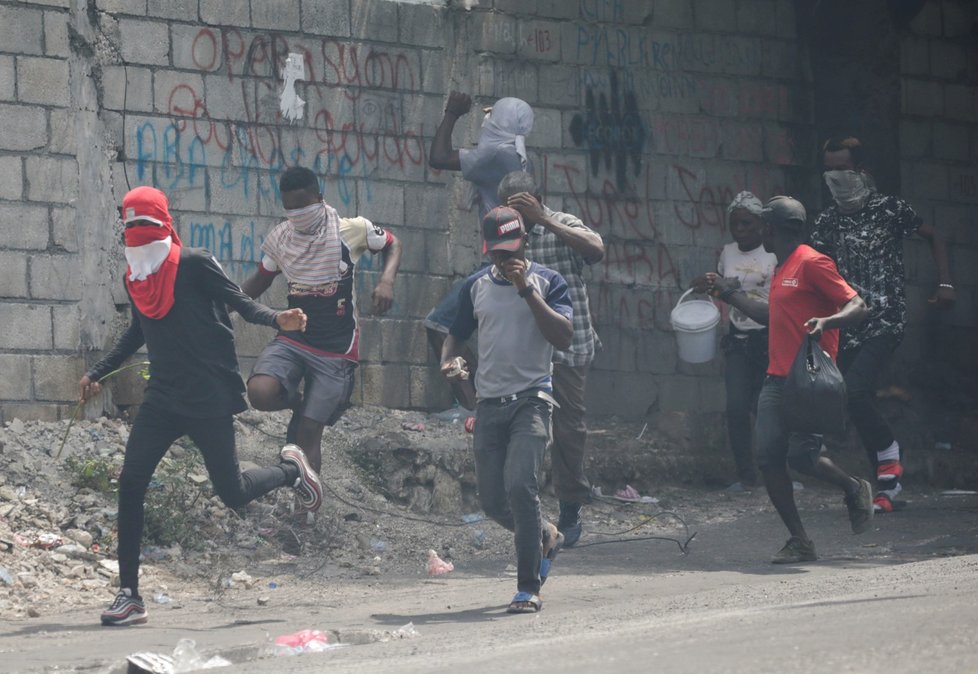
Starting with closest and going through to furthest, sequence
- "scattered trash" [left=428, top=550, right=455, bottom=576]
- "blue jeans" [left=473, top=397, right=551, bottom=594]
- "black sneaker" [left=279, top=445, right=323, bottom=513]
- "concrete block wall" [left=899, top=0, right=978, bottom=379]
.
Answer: "blue jeans" [left=473, top=397, right=551, bottom=594], "black sneaker" [left=279, top=445, right=323, bottom=513], "scattered trash" [left=428, top=550, right=455, bottom=576], "concrete block wall" [left=899, top=0, right=978, bottom=379]

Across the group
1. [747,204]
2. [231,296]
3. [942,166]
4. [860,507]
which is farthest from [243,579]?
[942,166]

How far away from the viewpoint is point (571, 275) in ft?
27.7

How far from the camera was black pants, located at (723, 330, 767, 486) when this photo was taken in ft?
32.9

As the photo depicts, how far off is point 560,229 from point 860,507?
2.02 m

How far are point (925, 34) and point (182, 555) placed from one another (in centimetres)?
714

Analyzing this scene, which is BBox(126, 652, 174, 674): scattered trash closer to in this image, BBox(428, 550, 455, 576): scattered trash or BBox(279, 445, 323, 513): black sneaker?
BBox(279, 445, 323, 513): black sneaker

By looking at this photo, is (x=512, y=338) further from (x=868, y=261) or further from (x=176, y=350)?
(x=868, y=261)

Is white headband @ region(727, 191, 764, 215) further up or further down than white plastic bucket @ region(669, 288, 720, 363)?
further up

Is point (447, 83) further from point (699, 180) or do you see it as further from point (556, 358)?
point (556, 358)

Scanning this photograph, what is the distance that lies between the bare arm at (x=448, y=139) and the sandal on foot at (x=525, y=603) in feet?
11.5

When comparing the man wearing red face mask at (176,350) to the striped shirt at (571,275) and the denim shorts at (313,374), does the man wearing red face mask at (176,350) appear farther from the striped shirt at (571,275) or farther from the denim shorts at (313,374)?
the striped shirt at (571,275)

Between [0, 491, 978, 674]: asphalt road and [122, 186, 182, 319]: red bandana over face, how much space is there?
4.46 ft

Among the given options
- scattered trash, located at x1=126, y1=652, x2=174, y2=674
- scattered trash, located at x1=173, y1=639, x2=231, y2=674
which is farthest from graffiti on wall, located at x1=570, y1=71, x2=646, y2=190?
scattered trash, located at x1=126, y1=652, x2=174, y2=674

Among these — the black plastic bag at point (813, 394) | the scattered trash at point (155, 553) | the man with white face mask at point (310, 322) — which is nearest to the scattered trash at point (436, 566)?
the man with white face mask at point (310, 322)
